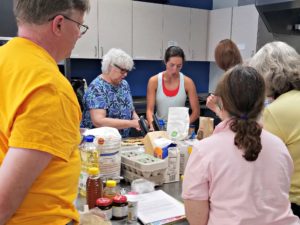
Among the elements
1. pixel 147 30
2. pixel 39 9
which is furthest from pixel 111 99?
pixel 147 30

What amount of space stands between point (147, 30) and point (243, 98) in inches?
125

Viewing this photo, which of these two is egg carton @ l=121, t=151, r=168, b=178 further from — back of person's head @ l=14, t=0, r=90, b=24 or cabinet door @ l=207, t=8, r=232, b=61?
cabinet door @ l=207, t=8, r=232, b=61

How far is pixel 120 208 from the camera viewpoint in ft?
3.85

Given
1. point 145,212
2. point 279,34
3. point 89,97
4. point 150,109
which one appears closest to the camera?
point 145,212

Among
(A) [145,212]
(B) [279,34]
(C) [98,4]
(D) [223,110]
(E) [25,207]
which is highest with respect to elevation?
(C) [98,4]

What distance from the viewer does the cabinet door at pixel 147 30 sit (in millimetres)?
3916

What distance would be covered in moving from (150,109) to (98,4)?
1.60 m

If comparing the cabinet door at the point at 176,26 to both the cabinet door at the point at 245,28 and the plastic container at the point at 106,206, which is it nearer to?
the cabinet door at the point at 245,28

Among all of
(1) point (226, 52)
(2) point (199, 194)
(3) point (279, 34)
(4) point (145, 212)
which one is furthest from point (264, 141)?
(3) point (279, 34)

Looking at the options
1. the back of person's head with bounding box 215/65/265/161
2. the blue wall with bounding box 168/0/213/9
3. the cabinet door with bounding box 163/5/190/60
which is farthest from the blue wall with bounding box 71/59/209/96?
the back of person's head with bounding box 215/65/265/161

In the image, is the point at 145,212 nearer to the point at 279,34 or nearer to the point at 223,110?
the point at 223,110

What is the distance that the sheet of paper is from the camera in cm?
121

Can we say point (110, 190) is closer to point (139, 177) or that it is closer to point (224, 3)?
point (139, 177)

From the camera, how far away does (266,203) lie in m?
1.02
